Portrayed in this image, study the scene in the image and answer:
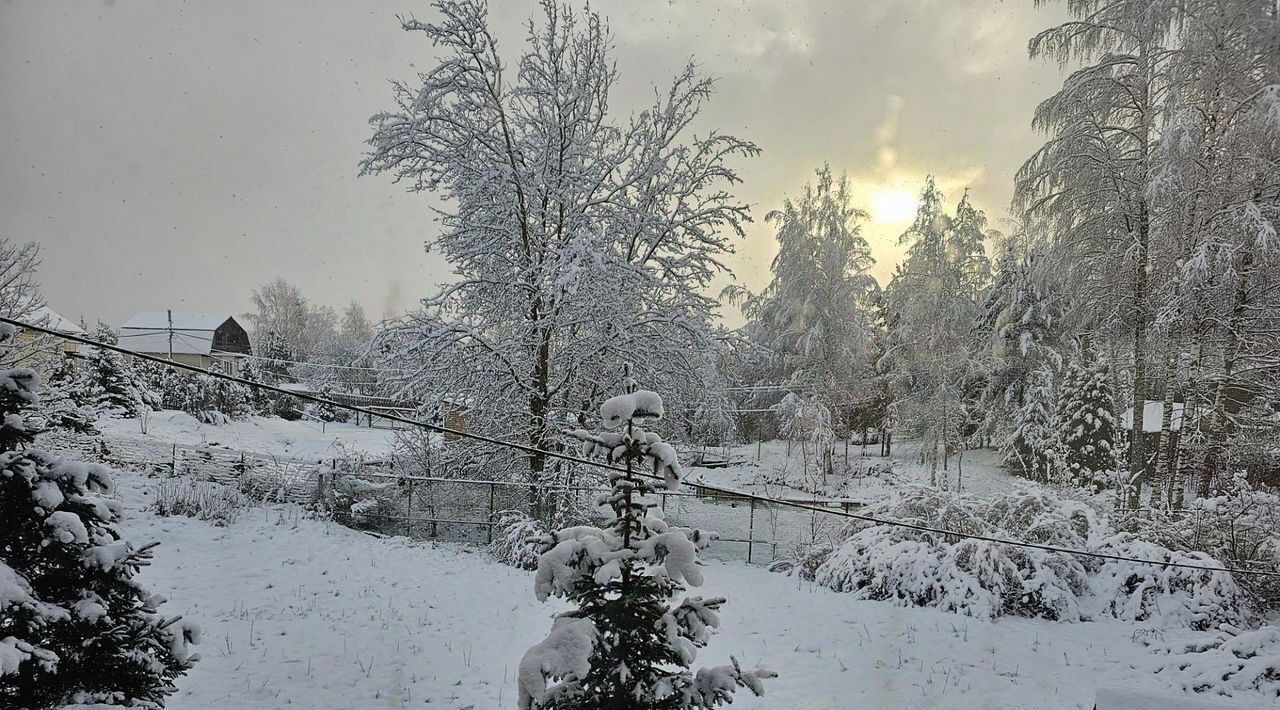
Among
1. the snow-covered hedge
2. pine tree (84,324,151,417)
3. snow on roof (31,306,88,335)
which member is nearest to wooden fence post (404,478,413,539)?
snow on roof (31,306,88,335)

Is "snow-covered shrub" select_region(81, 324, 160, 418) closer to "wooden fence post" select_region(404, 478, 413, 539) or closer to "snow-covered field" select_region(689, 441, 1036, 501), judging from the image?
"wooden fence post" select_region(404, 478, 413, 539)

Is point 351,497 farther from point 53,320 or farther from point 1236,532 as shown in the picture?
point 53,320

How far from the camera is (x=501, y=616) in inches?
247

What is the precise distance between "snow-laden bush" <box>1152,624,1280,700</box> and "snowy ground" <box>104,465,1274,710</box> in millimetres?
226

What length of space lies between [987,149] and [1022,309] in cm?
978

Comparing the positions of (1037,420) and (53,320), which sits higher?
(53,320)

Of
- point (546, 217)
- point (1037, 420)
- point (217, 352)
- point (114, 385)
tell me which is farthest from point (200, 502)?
point (217, 352)

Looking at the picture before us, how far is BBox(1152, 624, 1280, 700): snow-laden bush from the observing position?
4.43 metres

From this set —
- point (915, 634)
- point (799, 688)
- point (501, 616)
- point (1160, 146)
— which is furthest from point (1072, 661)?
point (1160, 146)

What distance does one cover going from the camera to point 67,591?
247cm

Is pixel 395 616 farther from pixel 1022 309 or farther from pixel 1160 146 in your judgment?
pixel 1022 309

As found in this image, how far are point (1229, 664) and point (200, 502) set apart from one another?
13.7 meters

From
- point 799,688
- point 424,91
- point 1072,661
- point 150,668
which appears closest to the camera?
point 150,668

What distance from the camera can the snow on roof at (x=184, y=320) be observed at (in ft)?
82.3
